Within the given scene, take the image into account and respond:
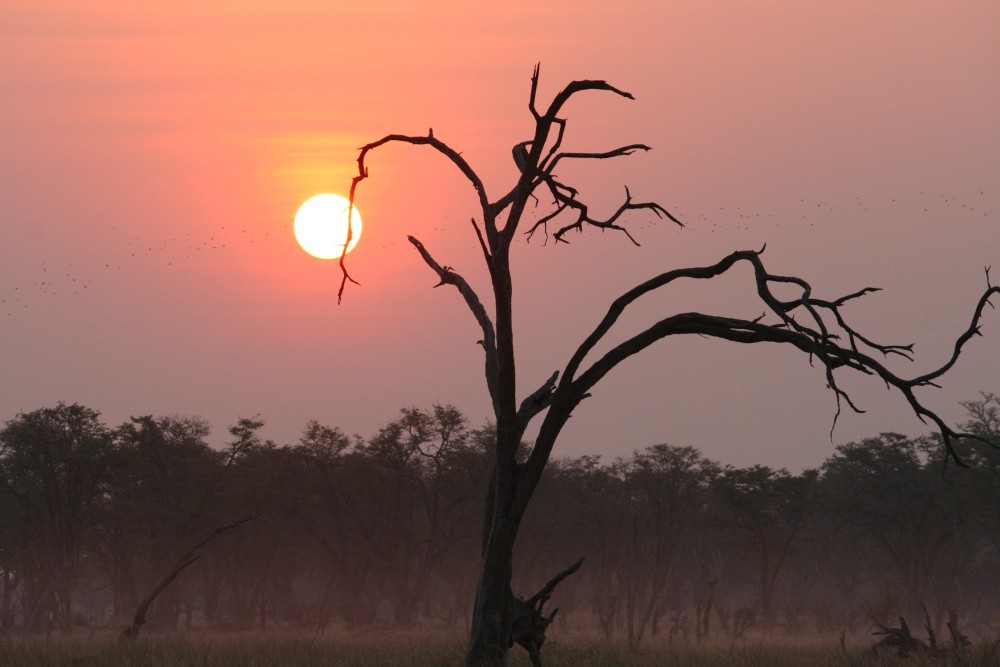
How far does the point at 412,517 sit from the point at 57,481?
18774 mm

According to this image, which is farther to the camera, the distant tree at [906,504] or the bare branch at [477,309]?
the distant tree at [906,504]

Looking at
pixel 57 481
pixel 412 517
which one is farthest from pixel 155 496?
pixel 412 517

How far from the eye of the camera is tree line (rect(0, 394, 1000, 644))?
51562mm

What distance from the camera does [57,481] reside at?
167 ft

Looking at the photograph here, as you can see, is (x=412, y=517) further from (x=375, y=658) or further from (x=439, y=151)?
(x=439, y=151)

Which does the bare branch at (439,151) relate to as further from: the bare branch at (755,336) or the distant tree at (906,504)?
the distant tree at (906,504)

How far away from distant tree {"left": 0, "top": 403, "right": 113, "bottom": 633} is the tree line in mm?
96

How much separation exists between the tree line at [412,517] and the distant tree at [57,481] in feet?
0.31

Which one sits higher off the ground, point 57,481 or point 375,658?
point 57,481

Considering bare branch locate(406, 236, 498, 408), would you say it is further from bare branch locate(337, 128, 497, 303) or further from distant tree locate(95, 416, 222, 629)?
distant tree locate(95, 416, 222, 629)

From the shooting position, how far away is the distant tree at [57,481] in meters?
50.2

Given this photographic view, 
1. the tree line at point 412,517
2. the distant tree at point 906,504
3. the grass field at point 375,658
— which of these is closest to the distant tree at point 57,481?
the tree line at point 412,517

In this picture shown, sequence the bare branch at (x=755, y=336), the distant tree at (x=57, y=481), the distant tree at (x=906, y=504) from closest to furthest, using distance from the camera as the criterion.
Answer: the bare branch at (x=755, y=336)
the distant tree at (x=57, y=481)
the distant tree at (x=906, y=504)

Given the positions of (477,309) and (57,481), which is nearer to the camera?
(477,309)
